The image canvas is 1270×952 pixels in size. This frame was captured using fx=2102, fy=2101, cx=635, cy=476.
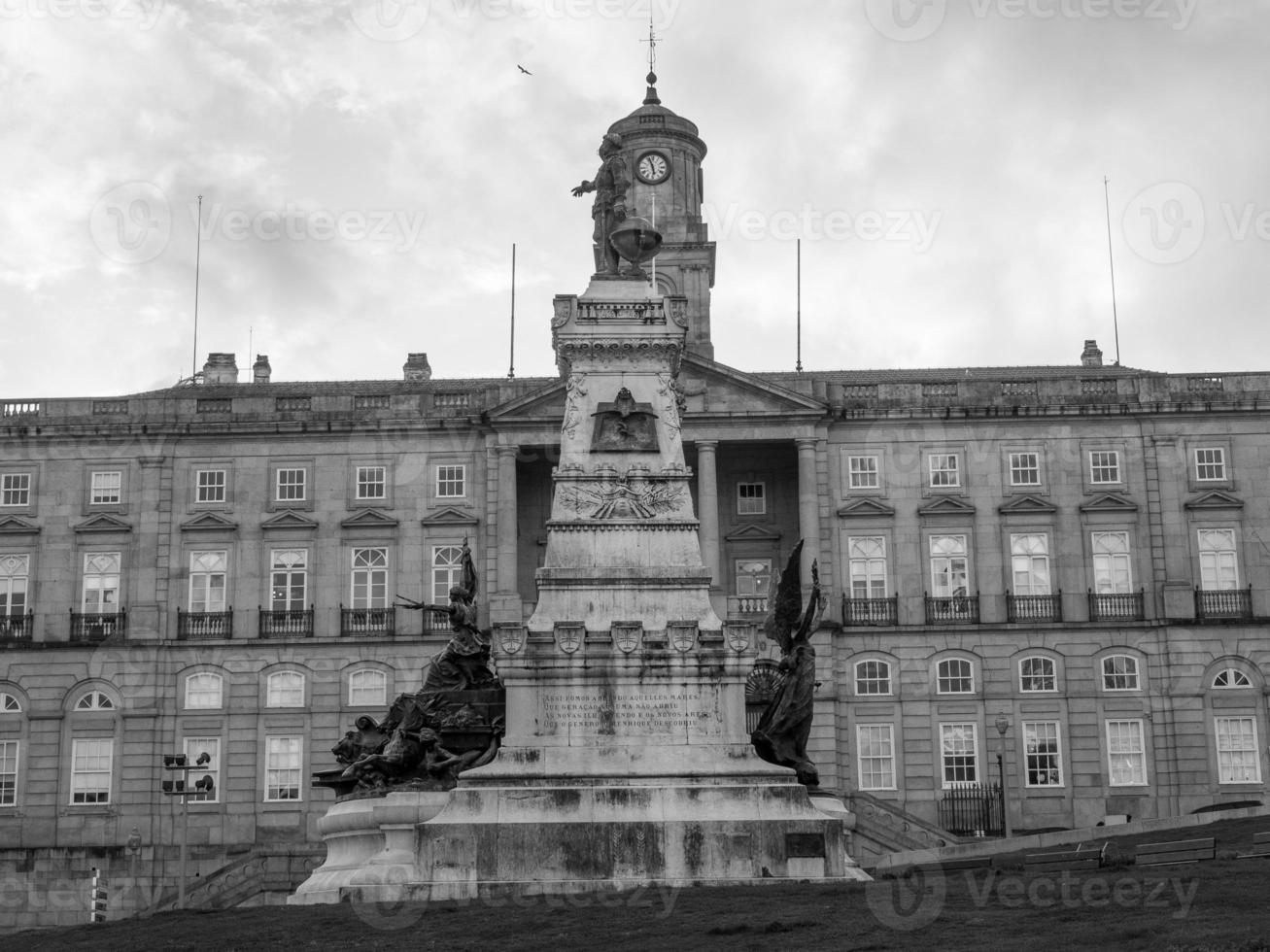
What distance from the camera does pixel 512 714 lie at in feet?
92.7

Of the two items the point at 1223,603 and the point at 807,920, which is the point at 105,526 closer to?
the point at 1223,603

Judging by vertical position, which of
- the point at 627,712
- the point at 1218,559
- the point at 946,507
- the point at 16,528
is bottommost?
the point at 627,712

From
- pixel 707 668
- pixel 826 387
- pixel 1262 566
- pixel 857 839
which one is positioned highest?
pixel 826 387

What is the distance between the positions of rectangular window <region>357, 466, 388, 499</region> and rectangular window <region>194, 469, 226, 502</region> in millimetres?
4579

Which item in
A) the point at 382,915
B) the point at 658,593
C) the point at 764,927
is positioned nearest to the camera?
the point at 764,927

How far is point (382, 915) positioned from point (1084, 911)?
27.1 ft

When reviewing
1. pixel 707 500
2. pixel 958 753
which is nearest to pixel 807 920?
pixel 958 753

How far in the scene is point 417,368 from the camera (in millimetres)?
77875

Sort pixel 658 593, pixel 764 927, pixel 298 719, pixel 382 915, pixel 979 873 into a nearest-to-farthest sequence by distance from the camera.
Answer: pixel 764 927
pixel 382 915
pixel 979 873
pixel 658 593
pixel 298 719

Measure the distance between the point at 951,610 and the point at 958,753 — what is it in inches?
186

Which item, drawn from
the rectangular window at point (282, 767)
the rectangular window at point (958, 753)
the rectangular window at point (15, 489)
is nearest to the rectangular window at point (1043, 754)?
the rectangular window at point (958, 753)

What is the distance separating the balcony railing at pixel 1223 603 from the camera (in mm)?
68375

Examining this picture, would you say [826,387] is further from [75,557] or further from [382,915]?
[382,915]

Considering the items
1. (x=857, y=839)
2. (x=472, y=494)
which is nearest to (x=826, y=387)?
(x=472, y=494)
